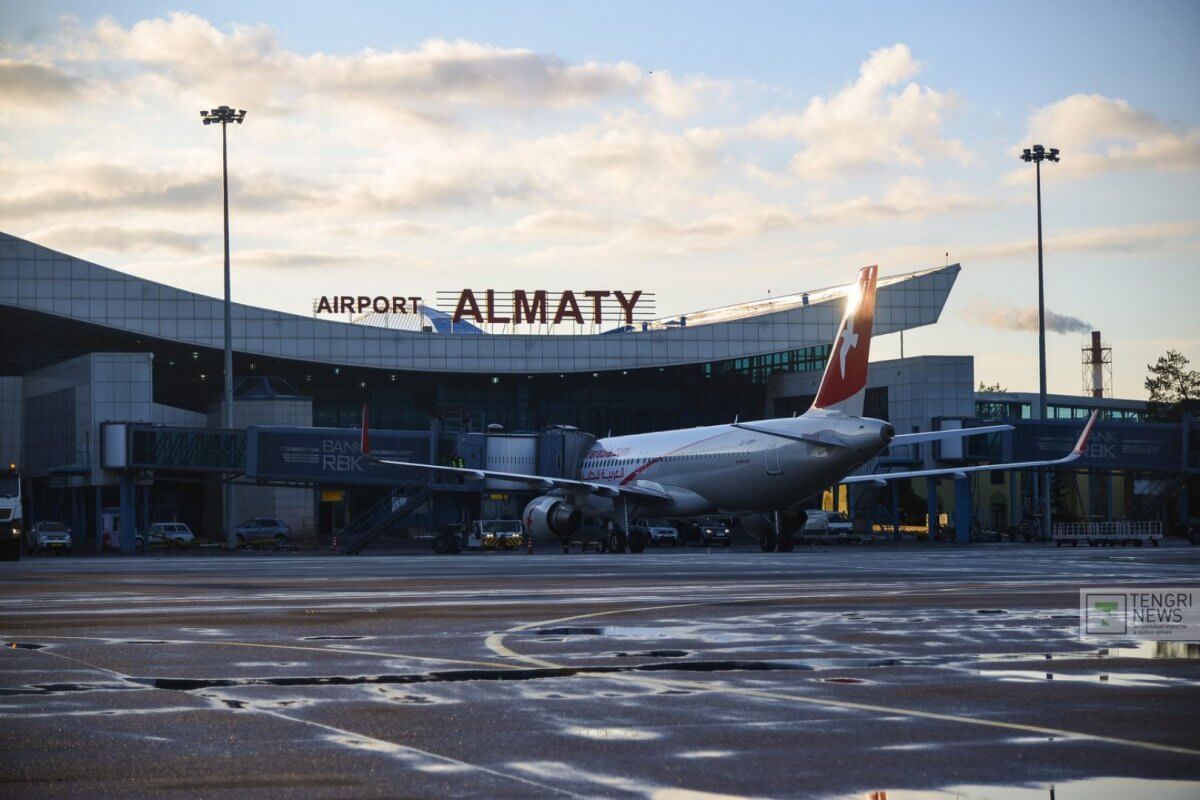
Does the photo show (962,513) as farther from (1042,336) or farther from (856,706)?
(856,706)

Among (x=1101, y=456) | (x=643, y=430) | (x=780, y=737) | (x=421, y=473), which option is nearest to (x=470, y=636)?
(x=780, y=737)

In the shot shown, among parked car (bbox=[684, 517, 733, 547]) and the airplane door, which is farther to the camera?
parked car (bbox=[684, 517, 733, 547])

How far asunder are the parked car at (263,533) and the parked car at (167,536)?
9.83ft

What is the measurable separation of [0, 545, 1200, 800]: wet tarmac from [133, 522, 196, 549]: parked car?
64.7 meters

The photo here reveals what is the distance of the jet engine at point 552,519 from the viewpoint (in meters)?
65.7

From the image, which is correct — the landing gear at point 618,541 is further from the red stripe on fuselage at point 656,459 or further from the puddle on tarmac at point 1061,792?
the puddle on tarmac at point 1061,792

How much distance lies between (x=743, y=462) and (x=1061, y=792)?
51941 mm

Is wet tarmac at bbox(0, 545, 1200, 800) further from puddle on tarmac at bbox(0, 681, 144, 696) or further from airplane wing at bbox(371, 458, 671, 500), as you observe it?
airplane wing at bbox(371, 458, 671, 500)

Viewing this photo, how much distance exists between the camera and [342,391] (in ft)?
379

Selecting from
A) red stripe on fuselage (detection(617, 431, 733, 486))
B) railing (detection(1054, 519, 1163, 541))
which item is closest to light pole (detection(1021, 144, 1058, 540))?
railing (detection(1054, 519, 1163, 541))

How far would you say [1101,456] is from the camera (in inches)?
3435

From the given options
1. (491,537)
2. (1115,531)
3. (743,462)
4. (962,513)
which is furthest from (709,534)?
(743,462)

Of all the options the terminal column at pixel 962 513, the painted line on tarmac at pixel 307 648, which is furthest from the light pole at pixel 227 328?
the painted line on tarmac at pixel 307 648

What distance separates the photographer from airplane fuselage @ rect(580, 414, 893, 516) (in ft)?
184
